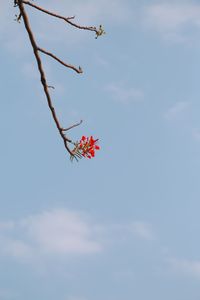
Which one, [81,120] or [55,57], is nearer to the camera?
[55,57]

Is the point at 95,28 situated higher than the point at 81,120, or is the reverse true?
the point at 95,28

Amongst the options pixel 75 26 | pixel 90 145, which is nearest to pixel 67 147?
pixel 90 145

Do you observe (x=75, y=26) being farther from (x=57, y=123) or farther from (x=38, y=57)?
(x=57, y=123)

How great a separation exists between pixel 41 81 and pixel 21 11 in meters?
0.90

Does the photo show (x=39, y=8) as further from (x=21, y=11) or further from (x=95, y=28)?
(x=95, y=28)

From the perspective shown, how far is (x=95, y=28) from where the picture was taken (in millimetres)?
9219

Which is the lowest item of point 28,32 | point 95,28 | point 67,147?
point 67,147

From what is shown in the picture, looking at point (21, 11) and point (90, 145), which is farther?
point (90, 145)

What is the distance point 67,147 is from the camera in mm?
8969

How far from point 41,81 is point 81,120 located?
81 centimetres

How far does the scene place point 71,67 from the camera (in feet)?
28.8

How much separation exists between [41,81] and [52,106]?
1.27 ft

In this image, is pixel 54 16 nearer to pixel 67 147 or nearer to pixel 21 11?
pixel 21 11

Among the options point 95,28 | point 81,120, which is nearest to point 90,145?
point 81,120
